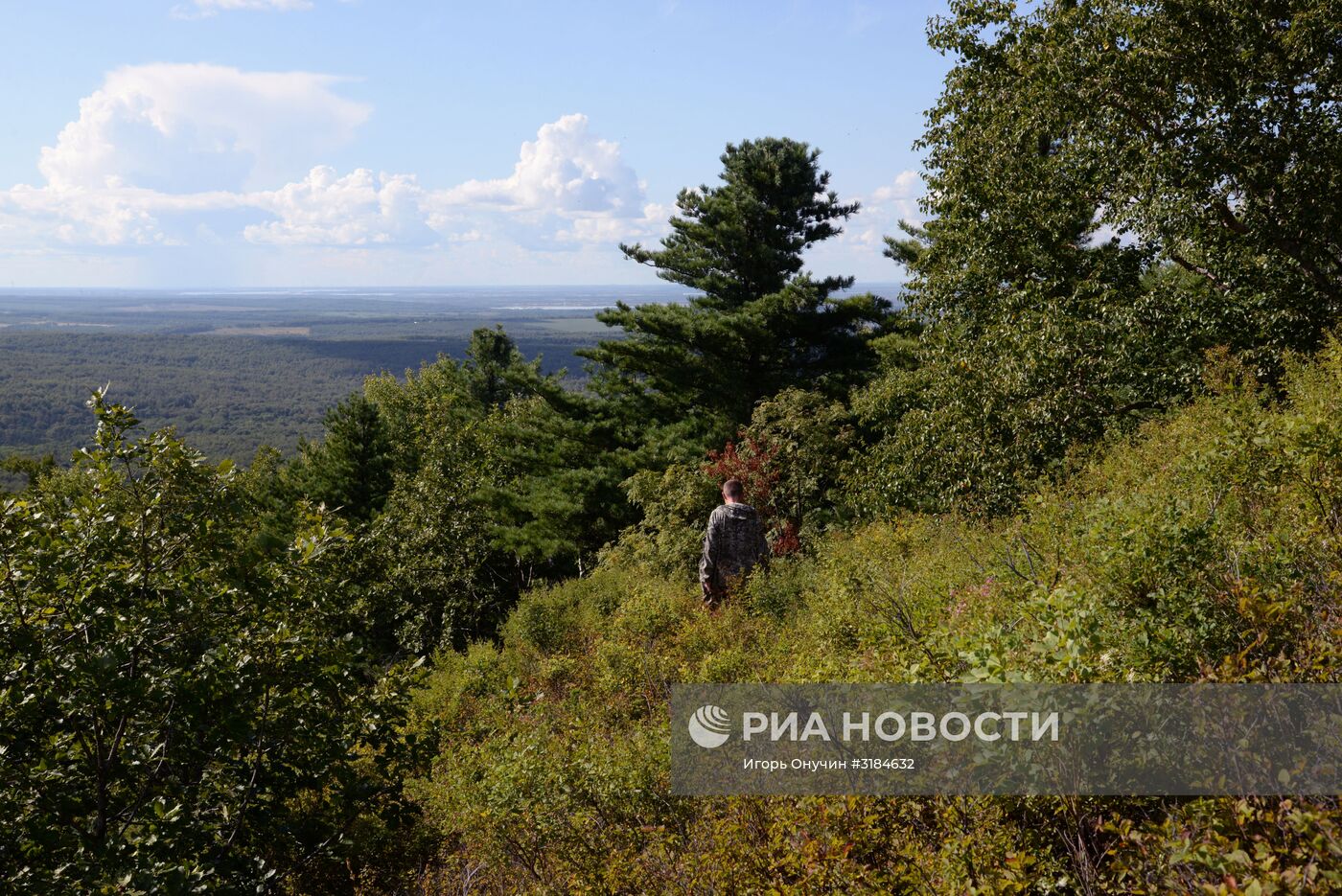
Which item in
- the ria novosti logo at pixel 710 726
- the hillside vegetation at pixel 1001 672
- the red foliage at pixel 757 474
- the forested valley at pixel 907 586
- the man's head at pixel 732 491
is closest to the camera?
the hillside vegetation at pixel 1001 672

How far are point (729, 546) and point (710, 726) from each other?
365 centimetres

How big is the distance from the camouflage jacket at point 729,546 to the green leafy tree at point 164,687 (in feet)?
14.5

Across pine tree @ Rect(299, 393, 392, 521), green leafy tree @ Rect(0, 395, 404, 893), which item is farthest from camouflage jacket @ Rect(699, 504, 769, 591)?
pine tree @ Rect(299, 393, 392, 521)

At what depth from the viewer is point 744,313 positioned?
1822 cm

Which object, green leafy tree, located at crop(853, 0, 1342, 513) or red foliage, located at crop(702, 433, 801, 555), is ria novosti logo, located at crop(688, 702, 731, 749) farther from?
red foliage, located at crop(702, 433, 801, 555)

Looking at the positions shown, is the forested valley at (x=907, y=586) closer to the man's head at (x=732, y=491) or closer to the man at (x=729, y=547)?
the man at (x=729, y=547)

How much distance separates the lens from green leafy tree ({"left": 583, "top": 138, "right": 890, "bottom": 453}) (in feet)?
61.9

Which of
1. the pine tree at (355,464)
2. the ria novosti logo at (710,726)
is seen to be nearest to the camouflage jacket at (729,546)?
the ria novosti logo at (710,726)

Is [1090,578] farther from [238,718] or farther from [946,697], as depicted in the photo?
[238,718]

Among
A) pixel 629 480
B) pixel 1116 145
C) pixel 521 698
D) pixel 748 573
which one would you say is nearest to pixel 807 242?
pixel 629 480

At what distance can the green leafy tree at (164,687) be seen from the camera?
330 centimetres

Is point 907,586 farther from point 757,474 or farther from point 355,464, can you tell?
point 355,464

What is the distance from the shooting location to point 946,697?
381 cm

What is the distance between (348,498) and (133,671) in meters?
24.2
